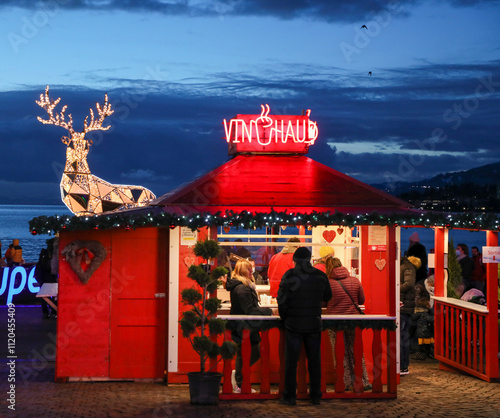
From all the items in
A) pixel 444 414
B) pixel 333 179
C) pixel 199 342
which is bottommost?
pixel 444 414

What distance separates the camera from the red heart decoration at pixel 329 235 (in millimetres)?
13997

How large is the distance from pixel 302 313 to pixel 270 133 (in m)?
4.54

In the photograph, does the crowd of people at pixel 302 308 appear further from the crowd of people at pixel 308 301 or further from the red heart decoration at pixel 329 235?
the red heart decoration at pixel 329 235

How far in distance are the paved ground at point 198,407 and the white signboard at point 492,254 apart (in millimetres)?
1783

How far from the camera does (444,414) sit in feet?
30.2

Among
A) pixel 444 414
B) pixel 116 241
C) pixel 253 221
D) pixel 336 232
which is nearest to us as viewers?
pixel 444 414

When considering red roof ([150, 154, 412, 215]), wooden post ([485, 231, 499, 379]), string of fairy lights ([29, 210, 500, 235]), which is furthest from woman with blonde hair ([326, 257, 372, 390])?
wooden post ([485, 231, 499, 379])

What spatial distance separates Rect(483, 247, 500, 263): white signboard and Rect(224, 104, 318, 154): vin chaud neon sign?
3.70m

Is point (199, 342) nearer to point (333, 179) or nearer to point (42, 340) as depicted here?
point (333, 179)

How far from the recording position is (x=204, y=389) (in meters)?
9.58

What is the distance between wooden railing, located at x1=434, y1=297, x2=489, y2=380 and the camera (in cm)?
1149

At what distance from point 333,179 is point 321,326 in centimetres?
347

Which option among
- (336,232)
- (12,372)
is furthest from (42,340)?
(336,232)

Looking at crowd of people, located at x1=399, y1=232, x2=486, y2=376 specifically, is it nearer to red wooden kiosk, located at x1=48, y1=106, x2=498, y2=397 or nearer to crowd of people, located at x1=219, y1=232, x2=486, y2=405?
crowd of people, located at x1=219, y1=232, x2=486, y2=405
